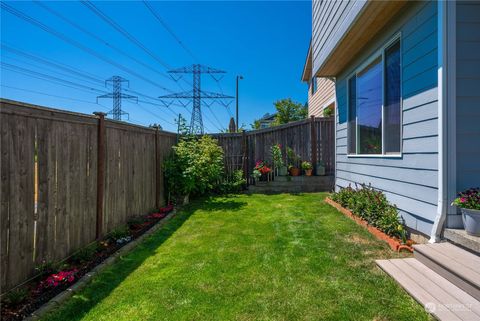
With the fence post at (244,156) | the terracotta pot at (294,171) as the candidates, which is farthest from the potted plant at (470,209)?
the fence post at (244,156)

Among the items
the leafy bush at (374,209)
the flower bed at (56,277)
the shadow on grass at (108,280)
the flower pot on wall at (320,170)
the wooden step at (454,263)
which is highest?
the flower pot on wall at (320,170)

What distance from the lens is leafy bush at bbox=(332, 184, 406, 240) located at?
3.30 m

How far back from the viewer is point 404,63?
132 inches

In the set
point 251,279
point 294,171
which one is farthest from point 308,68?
point 251,279

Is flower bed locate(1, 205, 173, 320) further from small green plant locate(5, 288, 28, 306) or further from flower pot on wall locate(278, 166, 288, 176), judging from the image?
flower pot on wall locate(278, 166, 288, 176)

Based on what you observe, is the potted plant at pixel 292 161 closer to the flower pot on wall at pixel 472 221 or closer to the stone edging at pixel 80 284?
the stone edging at pixel 80 284

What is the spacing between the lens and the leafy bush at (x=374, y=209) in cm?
330

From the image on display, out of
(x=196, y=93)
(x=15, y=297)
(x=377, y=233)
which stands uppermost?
(x=196, y=93)

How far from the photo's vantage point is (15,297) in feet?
6.76

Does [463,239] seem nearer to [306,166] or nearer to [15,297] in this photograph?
[15,297]

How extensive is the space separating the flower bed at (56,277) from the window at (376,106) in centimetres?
404

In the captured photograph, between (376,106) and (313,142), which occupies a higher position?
(376,106)

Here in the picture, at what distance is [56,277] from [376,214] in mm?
3920

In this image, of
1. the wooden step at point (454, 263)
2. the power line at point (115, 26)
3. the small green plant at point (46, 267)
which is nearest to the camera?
the wooden step at point (454, 263)
